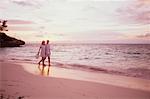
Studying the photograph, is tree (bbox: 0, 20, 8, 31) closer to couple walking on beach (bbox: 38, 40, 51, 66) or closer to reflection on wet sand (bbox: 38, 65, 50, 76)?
couple walking on beach (bbox: 38, 40, 51, 66)

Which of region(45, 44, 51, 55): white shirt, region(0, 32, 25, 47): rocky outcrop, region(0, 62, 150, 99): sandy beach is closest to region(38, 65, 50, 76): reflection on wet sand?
region(0, 62, 150, 99): sandy beach

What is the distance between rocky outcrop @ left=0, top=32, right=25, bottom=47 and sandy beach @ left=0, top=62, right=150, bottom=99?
21 cm

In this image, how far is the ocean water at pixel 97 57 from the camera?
12.2 ft

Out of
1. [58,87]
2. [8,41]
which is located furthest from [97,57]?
[8,41]

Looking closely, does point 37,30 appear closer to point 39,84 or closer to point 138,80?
point 39,84

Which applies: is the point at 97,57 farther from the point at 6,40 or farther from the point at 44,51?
the point at 6,40

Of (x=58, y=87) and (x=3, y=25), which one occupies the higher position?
(x=3, y=25)

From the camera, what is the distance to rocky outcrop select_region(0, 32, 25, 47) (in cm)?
374

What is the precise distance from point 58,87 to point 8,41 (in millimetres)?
755

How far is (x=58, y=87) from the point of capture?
147 inches

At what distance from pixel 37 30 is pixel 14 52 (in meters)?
0.35

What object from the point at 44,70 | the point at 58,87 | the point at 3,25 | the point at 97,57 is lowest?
the point at 58,87

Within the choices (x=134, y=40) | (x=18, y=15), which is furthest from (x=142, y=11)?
(x=18, y=15)

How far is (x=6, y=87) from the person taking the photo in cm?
371
